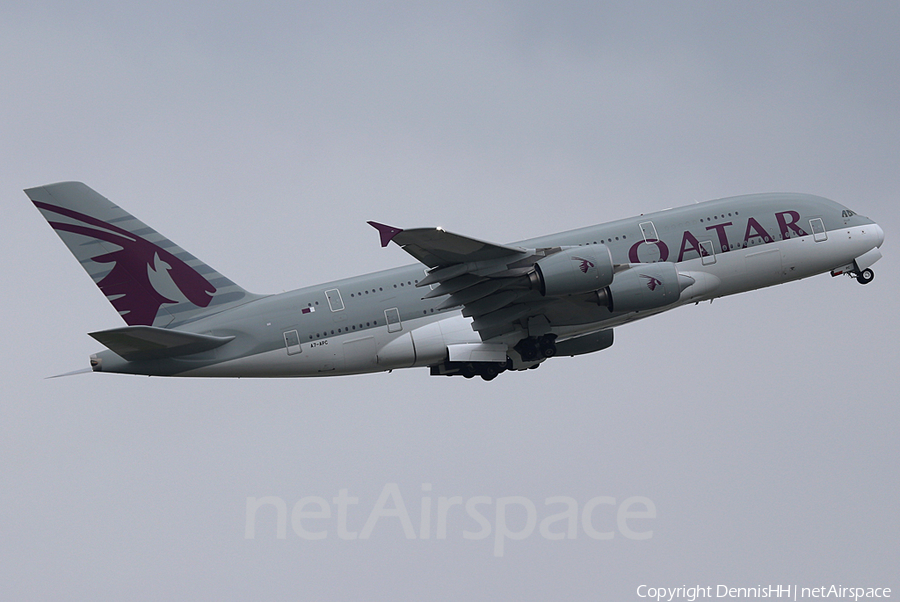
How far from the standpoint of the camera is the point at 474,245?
35.5 m

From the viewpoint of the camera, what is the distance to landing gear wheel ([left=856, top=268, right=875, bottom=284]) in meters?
41.7

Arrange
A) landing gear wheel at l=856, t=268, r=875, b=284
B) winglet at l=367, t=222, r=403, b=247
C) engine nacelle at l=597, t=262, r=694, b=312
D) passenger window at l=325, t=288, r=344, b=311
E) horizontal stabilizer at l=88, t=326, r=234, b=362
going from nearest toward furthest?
winglet at l=367, t=222, r=403, b=247
horizontal stabilizer at l=88, t=326, r=234, b=362
engine nacelle at l=597, t=262, r=694, b=312
passenger window at l=325, t=288, r=344, b=311
landing gear wheel at l=856, t=268, r=875, b=284

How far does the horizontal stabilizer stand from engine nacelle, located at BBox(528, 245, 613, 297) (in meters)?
11.5

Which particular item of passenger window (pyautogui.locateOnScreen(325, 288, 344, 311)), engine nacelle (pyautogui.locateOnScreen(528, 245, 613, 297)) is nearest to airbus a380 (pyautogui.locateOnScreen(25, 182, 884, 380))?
passenger window (pyautogui.locateOnScreen(325, 288, 344, 311))

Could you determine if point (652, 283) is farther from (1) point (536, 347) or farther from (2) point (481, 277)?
(2) point (481, 277)

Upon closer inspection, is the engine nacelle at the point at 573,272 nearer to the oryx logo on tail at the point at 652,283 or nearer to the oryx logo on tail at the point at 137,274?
the oryx logo on tail at the point at 652,283

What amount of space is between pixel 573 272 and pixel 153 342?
14.4 meters

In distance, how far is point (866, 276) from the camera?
41719 mm

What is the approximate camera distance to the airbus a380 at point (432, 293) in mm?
37562

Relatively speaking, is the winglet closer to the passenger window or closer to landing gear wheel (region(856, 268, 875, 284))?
the passenger window

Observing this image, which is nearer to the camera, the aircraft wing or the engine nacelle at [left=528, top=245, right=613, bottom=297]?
the aircraft wing

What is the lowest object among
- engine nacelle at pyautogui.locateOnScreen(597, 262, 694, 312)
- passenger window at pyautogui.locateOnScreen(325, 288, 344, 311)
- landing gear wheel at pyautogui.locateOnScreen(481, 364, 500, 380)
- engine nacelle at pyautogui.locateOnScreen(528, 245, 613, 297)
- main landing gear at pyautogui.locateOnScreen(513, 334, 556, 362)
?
landing gear wheel at pyautogui.locateOnScreen(481, 364, 500, 380)

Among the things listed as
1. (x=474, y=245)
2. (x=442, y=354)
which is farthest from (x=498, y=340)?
(x=474, y=245)

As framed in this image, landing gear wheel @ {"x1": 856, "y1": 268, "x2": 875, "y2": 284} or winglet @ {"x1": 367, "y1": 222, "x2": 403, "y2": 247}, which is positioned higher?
winglet @ {"x1": 367, "y1": 222, "x2": 403, "y2": 247}
